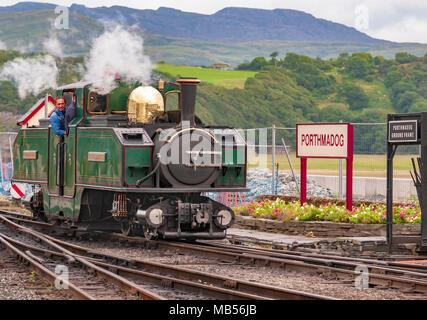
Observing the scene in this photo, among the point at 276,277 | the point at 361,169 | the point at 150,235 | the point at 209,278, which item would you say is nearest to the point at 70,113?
the point at 150,235

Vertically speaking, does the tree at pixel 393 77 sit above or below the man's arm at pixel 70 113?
above

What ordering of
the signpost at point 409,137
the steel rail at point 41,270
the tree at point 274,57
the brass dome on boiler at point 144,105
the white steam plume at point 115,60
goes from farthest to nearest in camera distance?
the tree at point 274,57 → the white steam plume at point 115,60 → the brass dome on boiler at point 144,105 → the signpost at point 409,137 → the steel rail at point 41,270

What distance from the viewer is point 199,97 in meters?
Result: 84.1

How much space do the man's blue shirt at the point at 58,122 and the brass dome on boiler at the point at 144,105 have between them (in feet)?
6.36

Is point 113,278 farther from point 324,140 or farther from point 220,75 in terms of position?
point 220,75

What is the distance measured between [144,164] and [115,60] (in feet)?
10.4

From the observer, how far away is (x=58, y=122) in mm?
15516

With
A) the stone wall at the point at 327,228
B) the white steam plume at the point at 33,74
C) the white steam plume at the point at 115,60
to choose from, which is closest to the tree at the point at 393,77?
the white steam plume at the point at 33,74

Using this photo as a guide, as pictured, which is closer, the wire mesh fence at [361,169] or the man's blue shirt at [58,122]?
the man's blue shirt at [58,122]

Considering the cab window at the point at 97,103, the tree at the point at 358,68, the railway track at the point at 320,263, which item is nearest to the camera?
the railway track at the point at 320,263

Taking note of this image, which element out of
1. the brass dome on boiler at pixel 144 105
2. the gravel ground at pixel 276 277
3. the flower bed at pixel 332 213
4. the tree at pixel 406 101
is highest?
the tree at pixel 406 101

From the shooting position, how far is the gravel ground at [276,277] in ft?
30.9

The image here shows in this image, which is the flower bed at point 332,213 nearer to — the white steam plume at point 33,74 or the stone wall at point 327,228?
the stone wall at point 327,228
